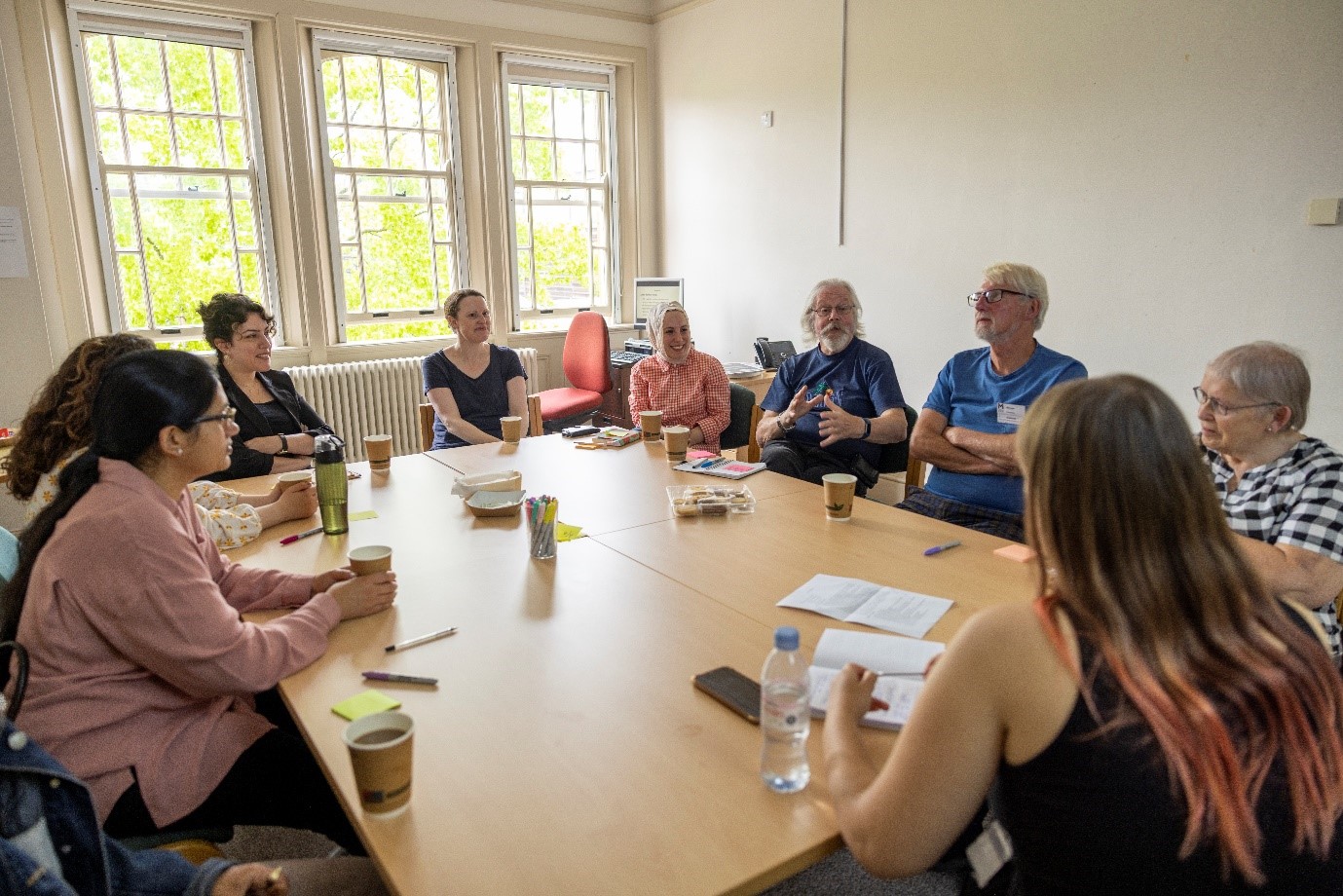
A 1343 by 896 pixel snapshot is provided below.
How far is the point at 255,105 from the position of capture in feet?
16.3

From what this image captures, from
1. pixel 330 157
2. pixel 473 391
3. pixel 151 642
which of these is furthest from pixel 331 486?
pixel 330 157

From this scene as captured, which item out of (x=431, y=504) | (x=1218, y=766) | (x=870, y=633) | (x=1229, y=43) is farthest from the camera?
(x=1229, y=43)

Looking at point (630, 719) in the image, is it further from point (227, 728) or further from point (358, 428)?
point (358, 428)

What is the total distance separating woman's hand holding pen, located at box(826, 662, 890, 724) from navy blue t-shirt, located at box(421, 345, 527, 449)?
2.85 meters

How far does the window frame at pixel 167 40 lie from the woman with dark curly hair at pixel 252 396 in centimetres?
140

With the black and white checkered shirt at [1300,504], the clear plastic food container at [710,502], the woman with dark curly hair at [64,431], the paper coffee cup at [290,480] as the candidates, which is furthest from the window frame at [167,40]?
the black and white checkered shirt at [1300,504]

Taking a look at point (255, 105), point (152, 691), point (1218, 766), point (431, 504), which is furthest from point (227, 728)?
point (255, 105)

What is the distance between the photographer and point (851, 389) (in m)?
3.37

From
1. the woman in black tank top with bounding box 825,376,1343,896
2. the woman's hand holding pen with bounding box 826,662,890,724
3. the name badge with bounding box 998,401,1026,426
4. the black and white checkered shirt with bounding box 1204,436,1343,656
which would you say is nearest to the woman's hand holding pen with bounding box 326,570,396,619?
the woman's hand holding pen with bounding box 826,662,890,724

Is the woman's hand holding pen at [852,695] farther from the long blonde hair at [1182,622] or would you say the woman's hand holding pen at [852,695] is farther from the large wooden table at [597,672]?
the long blonde hair at [1182,622]

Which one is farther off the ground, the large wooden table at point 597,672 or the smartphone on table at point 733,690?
the smartphone on table at point 733,690

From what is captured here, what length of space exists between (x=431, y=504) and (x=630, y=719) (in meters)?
1.39

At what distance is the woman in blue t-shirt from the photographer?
3848mm

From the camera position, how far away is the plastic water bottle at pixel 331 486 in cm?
220
